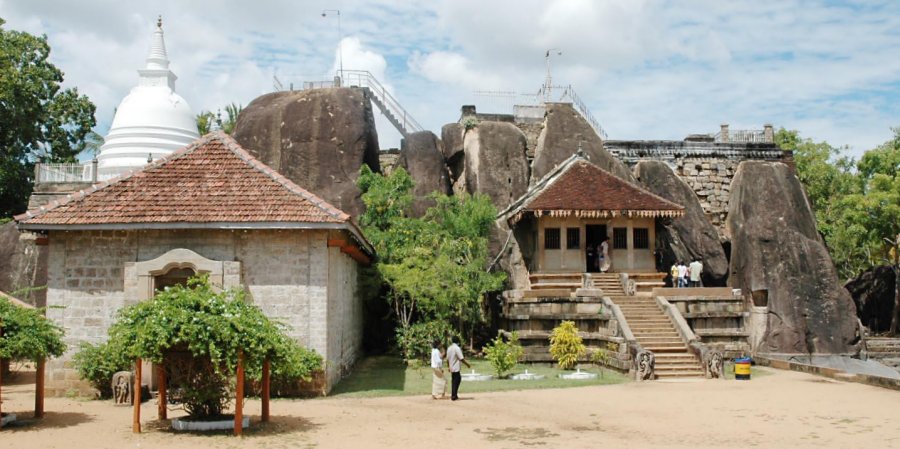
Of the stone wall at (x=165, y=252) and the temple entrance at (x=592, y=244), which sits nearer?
the stone wall at (x=165, y=252)

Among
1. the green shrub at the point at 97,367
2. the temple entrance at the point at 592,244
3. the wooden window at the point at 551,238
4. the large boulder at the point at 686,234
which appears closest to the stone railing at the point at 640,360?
the wooden window at the point at 551,238

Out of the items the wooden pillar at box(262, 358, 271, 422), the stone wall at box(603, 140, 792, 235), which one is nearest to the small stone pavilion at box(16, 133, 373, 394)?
the wooden pillar at box(262, 358, 271, 422)

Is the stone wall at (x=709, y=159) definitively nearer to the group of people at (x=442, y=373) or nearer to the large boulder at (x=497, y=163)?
the large boulder at (x=497, y=163)

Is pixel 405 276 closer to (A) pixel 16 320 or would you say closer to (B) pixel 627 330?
(B) pixel 627 330

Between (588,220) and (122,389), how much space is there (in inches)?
655

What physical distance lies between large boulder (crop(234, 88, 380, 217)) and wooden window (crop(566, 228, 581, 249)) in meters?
7.67

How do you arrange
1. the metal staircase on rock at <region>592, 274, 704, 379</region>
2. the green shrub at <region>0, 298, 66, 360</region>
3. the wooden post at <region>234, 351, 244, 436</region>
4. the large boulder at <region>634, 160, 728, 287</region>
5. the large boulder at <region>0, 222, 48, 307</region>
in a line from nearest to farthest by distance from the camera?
the wooden post at <region>234, 351, 244, 436</region>, the green shrub at <region>0, 298, 66, 360</region>, the metal staircase on rock at <region>592, 274, 704, 379</region>, the large boulder at <region>0, 222, 48, 307</region>, the large boulder at <region>634, 160, 728, 287</region>

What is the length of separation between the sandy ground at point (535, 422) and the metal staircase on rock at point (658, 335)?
262 cm

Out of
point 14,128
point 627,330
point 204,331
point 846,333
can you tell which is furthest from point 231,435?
point 14,128

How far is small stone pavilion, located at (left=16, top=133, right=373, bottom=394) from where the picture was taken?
14.6 m

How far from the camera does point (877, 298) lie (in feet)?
127

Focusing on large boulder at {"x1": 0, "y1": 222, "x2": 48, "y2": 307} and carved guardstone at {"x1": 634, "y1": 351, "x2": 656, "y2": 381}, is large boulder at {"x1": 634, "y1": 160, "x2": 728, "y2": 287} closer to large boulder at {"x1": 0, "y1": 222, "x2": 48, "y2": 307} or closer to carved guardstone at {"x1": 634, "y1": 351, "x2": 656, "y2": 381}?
carved guardstone at {"x1": 634, "y1": 351, "x2": 656, "y2": 381}

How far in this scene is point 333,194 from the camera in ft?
88.5

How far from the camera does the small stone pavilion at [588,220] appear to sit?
25500 mm
